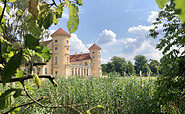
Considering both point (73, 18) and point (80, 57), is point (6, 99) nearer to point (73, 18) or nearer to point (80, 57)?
point (73, 18)

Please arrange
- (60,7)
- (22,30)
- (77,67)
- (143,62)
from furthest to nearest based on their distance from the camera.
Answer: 1. (143,62)
2. (77,67)
3. (22,30)
4. (60,7)

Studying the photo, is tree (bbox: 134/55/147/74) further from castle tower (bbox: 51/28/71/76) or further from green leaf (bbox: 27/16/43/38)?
green leaf (bbox: 27/16/43/38)

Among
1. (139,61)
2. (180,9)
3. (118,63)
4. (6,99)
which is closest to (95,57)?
(118,63)

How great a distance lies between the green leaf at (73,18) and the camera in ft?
1.41

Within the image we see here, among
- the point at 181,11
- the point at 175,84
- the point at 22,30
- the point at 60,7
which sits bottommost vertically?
the point at 175,84

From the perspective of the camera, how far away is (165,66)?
8.00 ft

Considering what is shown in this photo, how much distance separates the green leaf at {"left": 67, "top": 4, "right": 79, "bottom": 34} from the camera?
0.43m

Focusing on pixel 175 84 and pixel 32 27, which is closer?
pixel 32 27

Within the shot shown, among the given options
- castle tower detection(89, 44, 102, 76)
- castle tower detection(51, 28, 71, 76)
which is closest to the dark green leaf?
castle tower detection(51, 28, 71, 76)

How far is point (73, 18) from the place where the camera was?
1.42 feet

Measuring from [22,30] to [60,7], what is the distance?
12.3 m

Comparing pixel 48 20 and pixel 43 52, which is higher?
pixel 48 20

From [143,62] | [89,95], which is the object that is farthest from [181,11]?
[143,62]

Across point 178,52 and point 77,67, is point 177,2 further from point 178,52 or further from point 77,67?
point 77,67
